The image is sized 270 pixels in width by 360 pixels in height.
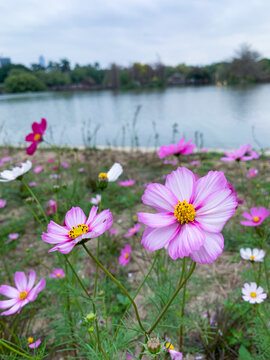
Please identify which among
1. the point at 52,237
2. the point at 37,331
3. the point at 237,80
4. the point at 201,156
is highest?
the point at 237,80

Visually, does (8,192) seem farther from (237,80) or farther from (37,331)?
(237,80)

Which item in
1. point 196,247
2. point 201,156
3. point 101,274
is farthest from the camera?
point 201,156

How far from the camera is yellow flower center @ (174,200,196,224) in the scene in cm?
34

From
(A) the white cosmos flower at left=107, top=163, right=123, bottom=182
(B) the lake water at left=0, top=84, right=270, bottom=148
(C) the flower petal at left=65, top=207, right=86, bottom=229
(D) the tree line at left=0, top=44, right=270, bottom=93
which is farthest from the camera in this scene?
(D) the tree line at left=0, top=44, right=270, bottom=93

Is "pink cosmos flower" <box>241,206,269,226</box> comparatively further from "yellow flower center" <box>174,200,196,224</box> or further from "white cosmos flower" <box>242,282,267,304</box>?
"yellow flower center" <box>174,200,196,224</box>

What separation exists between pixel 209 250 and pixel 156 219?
8 centimetres

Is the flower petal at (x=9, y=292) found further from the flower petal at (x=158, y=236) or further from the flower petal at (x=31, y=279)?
the flower petal at (x=158, y=236)

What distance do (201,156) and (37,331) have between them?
1.96 m

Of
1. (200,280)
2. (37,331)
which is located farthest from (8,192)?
(200,280)

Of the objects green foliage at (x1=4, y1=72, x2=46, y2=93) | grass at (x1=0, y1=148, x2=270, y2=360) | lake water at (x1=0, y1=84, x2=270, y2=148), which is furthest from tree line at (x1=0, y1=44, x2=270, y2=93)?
grass at (x1=0, y1=148, x2=270, y2=360)

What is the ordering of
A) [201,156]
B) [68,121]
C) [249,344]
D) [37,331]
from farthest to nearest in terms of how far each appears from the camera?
[68,121] < [201,156] < [37,331] < [249,344]

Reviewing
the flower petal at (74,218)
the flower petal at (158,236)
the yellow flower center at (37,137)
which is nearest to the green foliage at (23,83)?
the yellow flower center at (37,137)

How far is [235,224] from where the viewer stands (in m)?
1.37

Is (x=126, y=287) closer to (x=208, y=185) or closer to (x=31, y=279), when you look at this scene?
(x=31, y=279)
